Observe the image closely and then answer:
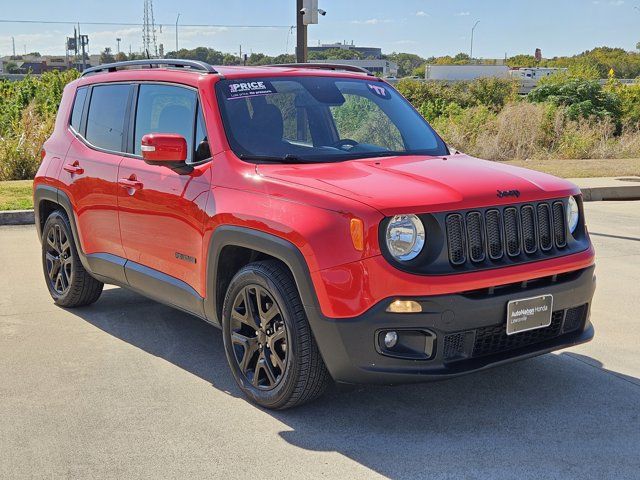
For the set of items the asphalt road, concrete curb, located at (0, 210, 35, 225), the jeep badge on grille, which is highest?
the jeep badge on grille

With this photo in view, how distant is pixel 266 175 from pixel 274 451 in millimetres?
1463

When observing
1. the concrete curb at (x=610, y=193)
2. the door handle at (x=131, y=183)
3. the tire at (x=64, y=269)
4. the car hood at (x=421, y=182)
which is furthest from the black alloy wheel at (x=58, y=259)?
the concrete curb at (x=610, y=193)

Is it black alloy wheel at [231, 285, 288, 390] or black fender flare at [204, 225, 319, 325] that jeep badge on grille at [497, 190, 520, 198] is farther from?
black alloy wheel at [231, 285, 288, 390]

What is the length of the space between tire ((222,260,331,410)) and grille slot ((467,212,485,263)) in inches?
35.4

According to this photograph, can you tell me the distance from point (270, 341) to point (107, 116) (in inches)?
100

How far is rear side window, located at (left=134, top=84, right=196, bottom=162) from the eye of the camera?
5.21 metres

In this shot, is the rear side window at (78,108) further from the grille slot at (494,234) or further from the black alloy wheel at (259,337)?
the grille slot at (494,234)

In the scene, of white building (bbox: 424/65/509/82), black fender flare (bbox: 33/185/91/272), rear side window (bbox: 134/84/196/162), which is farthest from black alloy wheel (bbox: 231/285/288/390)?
white building (bbox: 424/65/509/82)

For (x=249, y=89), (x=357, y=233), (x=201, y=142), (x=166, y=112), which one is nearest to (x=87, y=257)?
(x=166, y=112)

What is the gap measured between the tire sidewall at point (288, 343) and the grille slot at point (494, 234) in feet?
3.44

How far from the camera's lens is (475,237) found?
4.14m

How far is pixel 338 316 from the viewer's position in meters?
4.00

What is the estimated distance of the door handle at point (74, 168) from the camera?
20.2 feet

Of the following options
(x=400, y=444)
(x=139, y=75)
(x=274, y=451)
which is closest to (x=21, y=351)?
(x=139, y=75)
